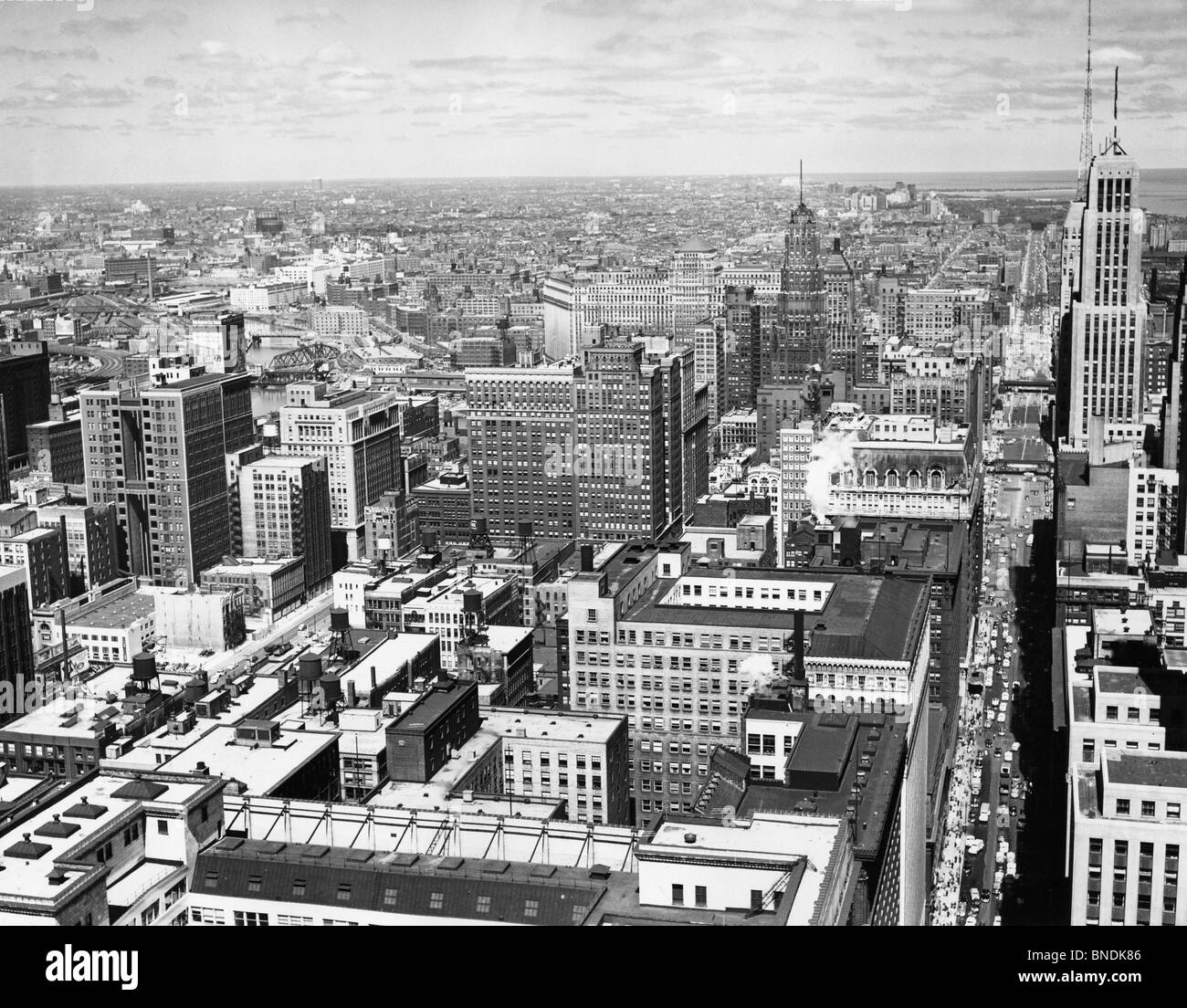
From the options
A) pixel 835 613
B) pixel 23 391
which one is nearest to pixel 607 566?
pixel 835 613

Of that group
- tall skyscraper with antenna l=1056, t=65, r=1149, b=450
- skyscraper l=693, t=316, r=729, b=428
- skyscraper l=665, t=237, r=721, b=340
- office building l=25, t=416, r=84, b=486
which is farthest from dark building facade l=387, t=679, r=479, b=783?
skyscraper l=693, t=316, r=729, b=428

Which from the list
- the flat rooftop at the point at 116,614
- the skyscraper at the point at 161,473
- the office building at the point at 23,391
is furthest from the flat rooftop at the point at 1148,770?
the office building at the point at 23,391

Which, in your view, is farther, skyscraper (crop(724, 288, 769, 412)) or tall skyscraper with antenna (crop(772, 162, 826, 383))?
skyscraper (crop(724, 288, 769, 412))

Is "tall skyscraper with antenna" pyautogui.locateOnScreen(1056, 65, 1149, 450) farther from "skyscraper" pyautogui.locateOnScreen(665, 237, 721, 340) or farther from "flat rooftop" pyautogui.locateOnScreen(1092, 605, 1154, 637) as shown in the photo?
"flat rooftop" pyautogui.locateOnScreen(1092, 605, 1154, 637)

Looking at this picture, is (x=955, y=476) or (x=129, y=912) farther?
(x=955, y=476)

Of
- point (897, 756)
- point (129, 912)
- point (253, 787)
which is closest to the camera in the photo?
point (129, 912)

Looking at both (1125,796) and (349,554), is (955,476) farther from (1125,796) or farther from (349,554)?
(1125,796)
